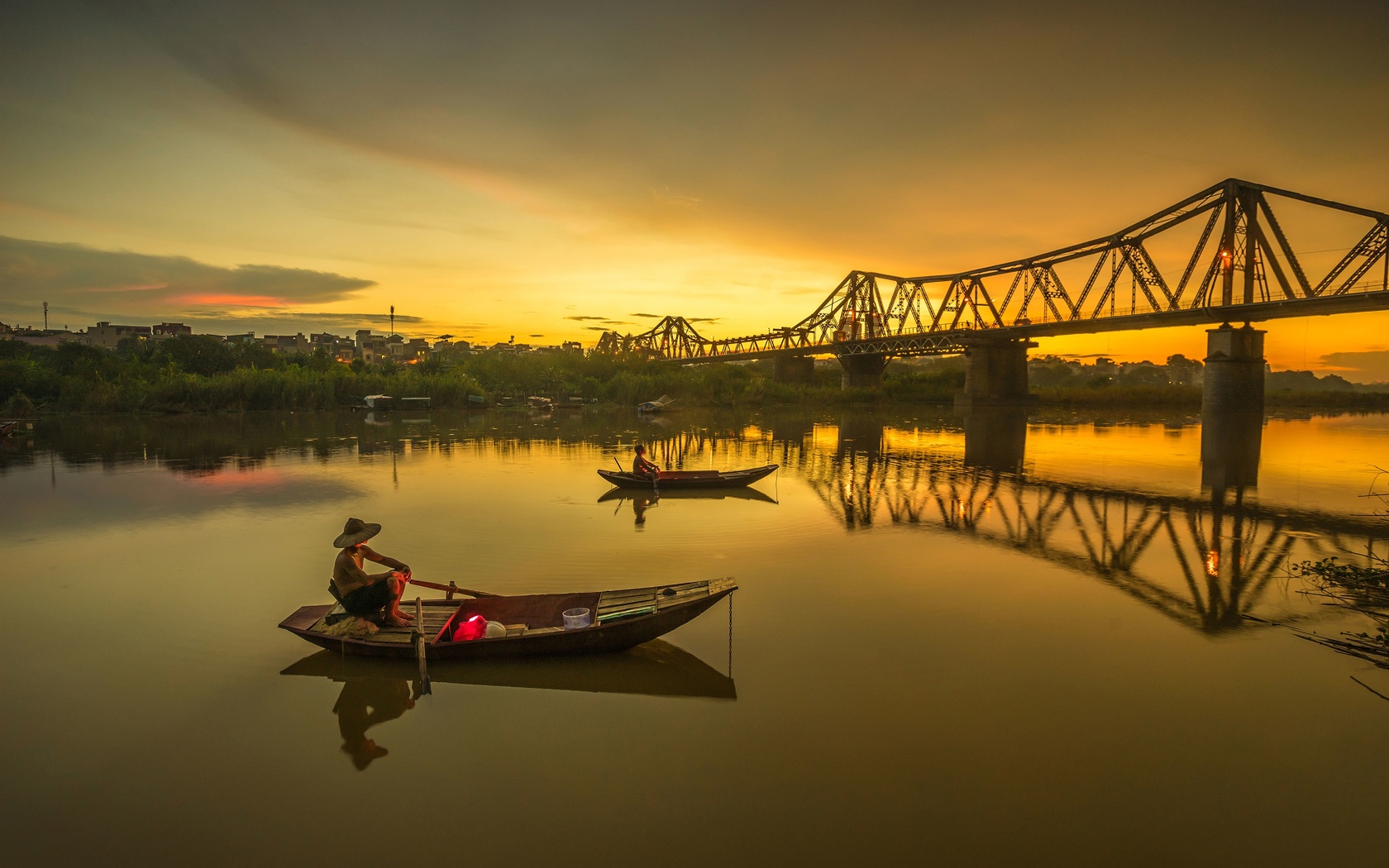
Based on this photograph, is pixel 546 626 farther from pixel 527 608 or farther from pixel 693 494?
pixel 693 494

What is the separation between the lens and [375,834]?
519cm

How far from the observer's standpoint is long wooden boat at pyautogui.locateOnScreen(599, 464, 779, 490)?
1916 cm

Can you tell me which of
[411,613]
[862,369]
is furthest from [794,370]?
[411,613]

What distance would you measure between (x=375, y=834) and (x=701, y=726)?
111 inches

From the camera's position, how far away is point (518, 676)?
7594 mm

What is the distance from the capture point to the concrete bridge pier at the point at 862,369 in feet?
260

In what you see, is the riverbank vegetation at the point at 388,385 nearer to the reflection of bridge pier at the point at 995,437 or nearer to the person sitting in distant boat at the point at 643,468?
the reflection of bridge pier at the point at 995,437

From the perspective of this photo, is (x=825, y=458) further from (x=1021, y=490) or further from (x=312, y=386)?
(x=312, y=386)

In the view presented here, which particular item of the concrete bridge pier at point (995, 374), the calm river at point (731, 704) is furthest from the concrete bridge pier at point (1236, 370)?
the calm river at point (731, 704)

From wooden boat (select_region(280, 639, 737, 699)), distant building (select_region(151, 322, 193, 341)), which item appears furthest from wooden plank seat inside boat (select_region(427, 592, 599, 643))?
distant building (select_region(151, 322, 193, 341))

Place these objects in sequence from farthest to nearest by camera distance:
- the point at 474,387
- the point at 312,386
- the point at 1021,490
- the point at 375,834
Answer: the point at 474,387
the point at 312,386
the point at 1021,490
the point at 375,834

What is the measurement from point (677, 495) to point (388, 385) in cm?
5587

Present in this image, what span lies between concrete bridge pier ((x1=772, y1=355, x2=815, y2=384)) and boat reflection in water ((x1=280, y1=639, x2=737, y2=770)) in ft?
271

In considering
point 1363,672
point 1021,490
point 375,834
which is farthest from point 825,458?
point 375,834
